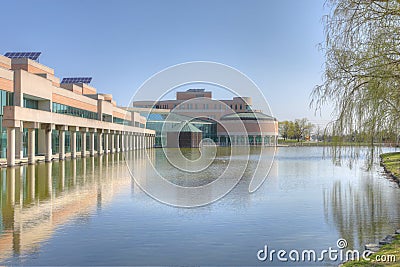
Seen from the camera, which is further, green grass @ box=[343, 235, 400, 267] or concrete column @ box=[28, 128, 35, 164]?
concrete column @ box=[28, 128, 35, 164]

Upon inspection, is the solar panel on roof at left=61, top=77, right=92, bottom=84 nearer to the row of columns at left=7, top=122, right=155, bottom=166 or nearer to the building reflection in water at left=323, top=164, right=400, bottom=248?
the row of columns at left=7, top=122, right=155, bottom=166

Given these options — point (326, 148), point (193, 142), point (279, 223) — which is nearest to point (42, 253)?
point (279, 223)

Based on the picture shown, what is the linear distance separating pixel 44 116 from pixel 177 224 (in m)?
28.4

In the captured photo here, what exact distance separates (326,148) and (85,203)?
29.2 feet

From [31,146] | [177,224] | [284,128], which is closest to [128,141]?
[31,146]

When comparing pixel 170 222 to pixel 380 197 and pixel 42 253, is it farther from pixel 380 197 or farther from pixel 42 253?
pixel 380 197

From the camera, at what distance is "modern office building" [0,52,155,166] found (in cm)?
3347

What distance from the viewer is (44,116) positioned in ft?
123

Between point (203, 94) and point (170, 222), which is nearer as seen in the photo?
point (170, 222)

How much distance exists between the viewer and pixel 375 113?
10.7 meters

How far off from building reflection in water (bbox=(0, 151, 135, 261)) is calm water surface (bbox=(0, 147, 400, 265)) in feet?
0.09

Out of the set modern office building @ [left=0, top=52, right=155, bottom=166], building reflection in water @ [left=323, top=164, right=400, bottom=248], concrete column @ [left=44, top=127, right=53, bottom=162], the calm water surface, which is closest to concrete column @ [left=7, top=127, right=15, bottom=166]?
modern office building @ [left=0, top=52, right=155, bottom=166]

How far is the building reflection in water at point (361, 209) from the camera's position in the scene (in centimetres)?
1131
